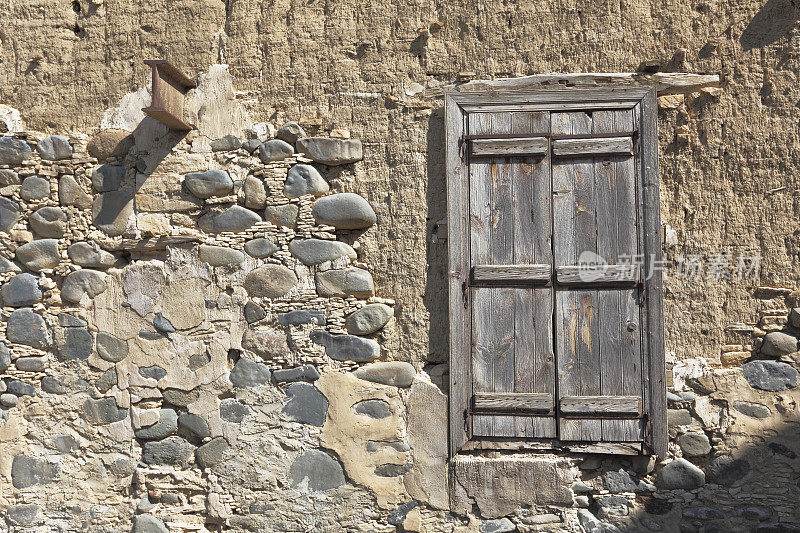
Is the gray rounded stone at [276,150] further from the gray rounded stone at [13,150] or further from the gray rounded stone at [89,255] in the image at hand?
the gray rounded stone at [13,150]

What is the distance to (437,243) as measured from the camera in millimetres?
2785

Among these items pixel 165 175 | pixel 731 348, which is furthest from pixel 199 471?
pixel 731 348

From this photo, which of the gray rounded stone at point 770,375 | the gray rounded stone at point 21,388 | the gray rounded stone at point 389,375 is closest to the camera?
the gray rounded stone at point 770,375

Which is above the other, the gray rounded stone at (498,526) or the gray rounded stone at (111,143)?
the gray rounded stone at (111,143)

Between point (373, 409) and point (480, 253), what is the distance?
3.09ft

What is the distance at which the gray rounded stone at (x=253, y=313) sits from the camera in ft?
9.17

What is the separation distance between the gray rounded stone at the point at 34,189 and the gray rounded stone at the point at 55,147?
0.45 ft

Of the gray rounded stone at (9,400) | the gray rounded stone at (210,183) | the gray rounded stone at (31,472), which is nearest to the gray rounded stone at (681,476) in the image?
the gray rounded stone at (210,183)

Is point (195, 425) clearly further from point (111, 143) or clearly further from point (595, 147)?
point (595, 147)

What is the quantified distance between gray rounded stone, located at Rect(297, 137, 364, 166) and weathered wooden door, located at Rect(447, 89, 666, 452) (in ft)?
1.64

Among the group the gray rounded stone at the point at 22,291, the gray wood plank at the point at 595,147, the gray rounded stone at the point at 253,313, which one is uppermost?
the gray wood plank at the point at 595,147

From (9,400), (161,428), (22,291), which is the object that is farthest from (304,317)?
(9,400)

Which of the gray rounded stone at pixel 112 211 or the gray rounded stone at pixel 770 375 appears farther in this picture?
the gray rounded stone at pixel 112 211

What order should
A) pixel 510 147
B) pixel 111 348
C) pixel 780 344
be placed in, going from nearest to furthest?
pixel 780 344 → pixel 510 147 → pixel 111 348
